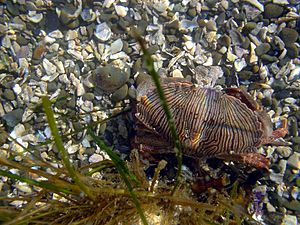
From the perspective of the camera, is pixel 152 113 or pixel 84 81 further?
pixel 84 81

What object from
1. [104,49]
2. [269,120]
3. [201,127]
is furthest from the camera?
[104,49]

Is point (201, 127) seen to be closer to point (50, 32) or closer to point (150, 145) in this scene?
point (150, 145)

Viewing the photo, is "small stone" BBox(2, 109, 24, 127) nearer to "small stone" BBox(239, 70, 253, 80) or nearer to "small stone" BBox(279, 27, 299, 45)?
"small stone" BBox(239, 70, 253, 80)

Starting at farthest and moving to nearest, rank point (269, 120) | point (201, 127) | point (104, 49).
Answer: point (104, 49) < point (269, 120) < point (201, 127)

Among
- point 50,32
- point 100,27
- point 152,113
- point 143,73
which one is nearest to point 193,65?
point 143,73

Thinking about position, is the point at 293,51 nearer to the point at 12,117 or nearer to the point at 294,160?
the point at 294,160

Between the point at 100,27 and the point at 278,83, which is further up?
the point at 100,27

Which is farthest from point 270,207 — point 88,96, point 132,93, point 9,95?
point 9,95
